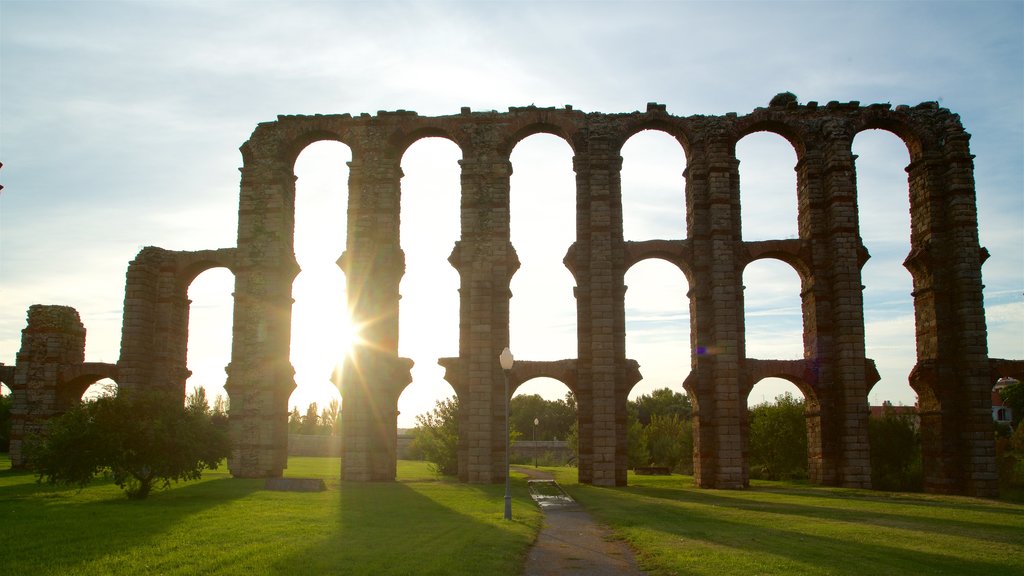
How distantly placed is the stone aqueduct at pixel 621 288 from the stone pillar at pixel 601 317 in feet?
0.24

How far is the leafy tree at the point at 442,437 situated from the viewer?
115 ft

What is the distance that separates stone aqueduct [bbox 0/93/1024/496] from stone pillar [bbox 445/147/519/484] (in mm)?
76

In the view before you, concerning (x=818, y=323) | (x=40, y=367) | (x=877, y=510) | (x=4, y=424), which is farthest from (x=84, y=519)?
(x=4, y=424)

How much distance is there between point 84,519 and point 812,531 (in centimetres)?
1448

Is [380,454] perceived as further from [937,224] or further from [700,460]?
[937,224]

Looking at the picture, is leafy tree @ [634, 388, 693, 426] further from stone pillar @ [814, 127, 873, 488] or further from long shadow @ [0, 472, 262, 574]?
long shadow @ [0, 472, 262, 574]

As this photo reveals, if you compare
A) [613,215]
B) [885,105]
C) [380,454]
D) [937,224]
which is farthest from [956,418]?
[380,454]

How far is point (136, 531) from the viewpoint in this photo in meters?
14.1

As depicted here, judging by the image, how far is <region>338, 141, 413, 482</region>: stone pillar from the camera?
30.3 meters

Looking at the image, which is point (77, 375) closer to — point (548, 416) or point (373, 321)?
point (373, 321)

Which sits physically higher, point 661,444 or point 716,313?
point 716,313

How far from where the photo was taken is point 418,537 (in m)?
13.9

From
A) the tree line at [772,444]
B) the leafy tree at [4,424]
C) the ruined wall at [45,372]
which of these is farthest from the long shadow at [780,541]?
the leafy tree at [4,424]

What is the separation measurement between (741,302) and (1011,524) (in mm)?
13719
